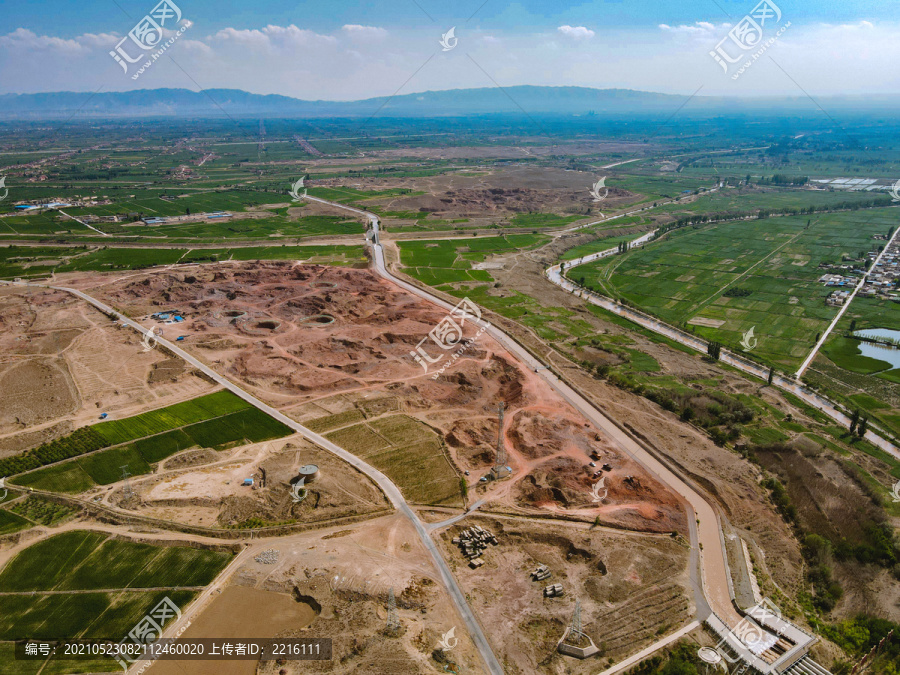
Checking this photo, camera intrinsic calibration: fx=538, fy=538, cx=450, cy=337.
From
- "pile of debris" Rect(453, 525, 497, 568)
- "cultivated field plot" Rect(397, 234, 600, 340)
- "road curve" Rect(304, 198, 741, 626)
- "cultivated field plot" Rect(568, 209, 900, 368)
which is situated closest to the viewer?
"road curve" Rect(304, 198, 741, 626)

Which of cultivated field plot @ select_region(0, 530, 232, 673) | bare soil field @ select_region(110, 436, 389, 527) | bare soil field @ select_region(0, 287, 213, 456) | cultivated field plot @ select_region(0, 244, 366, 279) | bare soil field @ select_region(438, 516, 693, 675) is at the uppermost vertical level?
cultivated field plot @ select_region(0, 244, 366, 279)

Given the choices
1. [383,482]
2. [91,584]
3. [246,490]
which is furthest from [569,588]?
[91,584]

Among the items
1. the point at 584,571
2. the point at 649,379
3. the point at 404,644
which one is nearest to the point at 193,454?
the point at 404,644

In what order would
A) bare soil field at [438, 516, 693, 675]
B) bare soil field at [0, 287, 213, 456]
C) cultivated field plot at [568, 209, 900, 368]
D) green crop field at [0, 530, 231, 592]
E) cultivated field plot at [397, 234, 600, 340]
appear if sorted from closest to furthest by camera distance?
bare soil field at [438, 516, 693, 675], green crop field at [0, 530, 231, 592], bare soil field at [0, 287, 213, 456], cultivated field plot at [568, 209, 900, 368], cultivated field plot at [397, 234, 600, 340]

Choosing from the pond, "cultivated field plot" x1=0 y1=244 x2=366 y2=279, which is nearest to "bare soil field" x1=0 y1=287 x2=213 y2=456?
"cultivated field plot" x1=0 y1=244 x2=366 y2=279

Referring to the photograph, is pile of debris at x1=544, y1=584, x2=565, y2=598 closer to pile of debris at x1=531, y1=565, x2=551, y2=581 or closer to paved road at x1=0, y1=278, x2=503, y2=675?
pile of debris at x1=531, y1=565, x2=551, y2=581

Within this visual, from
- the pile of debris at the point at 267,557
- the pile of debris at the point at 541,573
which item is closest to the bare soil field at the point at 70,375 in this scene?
the pile of debris at the point at 267,557

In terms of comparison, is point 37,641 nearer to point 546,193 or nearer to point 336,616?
point 336,616

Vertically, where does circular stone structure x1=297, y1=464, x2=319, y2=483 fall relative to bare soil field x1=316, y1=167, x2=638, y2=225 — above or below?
below
